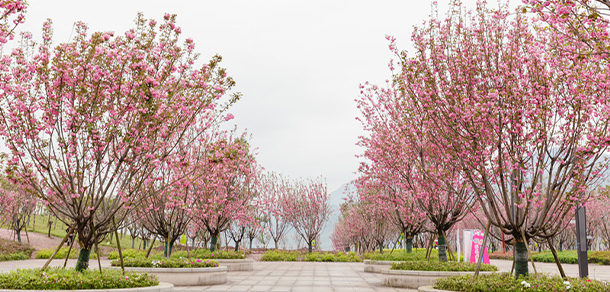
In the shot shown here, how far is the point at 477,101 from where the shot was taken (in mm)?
9516

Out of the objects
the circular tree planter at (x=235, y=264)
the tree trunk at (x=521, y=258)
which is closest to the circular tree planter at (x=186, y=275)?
the circular tree planter at (x=235, y=264)

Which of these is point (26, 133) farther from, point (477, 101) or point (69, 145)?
point (477, 101)

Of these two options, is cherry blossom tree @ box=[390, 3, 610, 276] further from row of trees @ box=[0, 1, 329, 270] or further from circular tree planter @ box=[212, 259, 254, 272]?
circular tree planter @ box=[212, 259, 254, 272]

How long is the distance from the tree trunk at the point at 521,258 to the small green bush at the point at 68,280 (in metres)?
8.26

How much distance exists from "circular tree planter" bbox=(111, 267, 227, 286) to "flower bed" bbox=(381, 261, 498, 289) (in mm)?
6131

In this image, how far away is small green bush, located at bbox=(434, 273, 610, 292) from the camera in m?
8.05

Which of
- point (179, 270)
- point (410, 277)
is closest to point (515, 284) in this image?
point (410, 277)

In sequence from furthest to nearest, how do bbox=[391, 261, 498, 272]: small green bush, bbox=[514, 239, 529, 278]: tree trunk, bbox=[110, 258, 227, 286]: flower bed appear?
bbox=[110, 258, 227, 286]: flower bed → bbox=[391, 261, 498, 272]: small green bush → bbox=[514, 239, 529, 278]: tree trunk

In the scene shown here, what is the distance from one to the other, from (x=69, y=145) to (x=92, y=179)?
0.89 m

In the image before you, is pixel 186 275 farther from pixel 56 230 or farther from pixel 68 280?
pixel 56 230

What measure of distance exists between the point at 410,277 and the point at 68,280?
33.9 ft

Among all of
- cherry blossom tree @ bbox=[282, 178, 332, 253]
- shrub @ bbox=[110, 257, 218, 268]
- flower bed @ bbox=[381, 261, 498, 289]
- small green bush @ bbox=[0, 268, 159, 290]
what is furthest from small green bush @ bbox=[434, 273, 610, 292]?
cherry blossom tree @ bbox=[282, 178, 332, 253]

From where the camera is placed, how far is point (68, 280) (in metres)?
8.31

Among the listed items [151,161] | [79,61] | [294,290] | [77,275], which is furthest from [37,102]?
[294,290]
